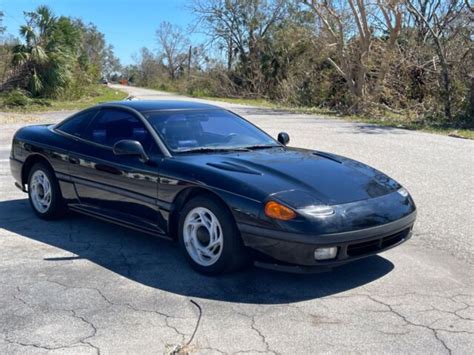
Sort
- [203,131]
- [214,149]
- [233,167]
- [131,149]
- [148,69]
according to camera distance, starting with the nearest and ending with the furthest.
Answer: [233,167]
[131,149]
[214,149]
[203,131]
[148,69]

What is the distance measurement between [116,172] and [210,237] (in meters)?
1.29

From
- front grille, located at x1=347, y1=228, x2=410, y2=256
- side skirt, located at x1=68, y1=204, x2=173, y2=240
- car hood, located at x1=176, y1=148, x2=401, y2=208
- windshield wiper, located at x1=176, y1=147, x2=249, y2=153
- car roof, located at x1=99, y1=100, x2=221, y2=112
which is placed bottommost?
side skirt, located at x1=68, y1=204, x2=173, y2=240

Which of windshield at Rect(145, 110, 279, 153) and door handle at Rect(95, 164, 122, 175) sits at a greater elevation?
windshield at Rect(145, 110, 279, 153)

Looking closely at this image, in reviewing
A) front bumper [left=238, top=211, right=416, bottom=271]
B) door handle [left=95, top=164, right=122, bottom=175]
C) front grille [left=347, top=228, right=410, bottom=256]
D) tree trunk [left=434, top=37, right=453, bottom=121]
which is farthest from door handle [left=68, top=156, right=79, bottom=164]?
tree trunk [left=434, top=37, right=453, bottom=121]

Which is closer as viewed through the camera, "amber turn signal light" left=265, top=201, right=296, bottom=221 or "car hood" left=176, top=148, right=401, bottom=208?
"amber turn signal light" left=265, top=201, right=296, bottom=221

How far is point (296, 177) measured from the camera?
4.49 metres

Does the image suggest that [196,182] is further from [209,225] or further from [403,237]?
[403,237]

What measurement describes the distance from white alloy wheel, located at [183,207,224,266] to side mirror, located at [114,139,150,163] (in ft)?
2.50

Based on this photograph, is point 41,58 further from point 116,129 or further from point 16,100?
point 116,129

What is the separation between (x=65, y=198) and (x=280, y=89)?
30.4 meters

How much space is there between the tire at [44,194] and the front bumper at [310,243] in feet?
8.79

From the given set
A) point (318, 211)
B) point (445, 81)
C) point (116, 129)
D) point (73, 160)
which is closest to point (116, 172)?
point (116, 129)

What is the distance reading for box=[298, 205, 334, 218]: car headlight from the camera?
4.04 metres

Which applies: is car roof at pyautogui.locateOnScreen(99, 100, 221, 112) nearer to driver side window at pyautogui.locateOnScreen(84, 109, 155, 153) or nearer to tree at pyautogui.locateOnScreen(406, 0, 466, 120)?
driver side window at pyautogui.locateOnScreen(84, 109, 155, 153)
